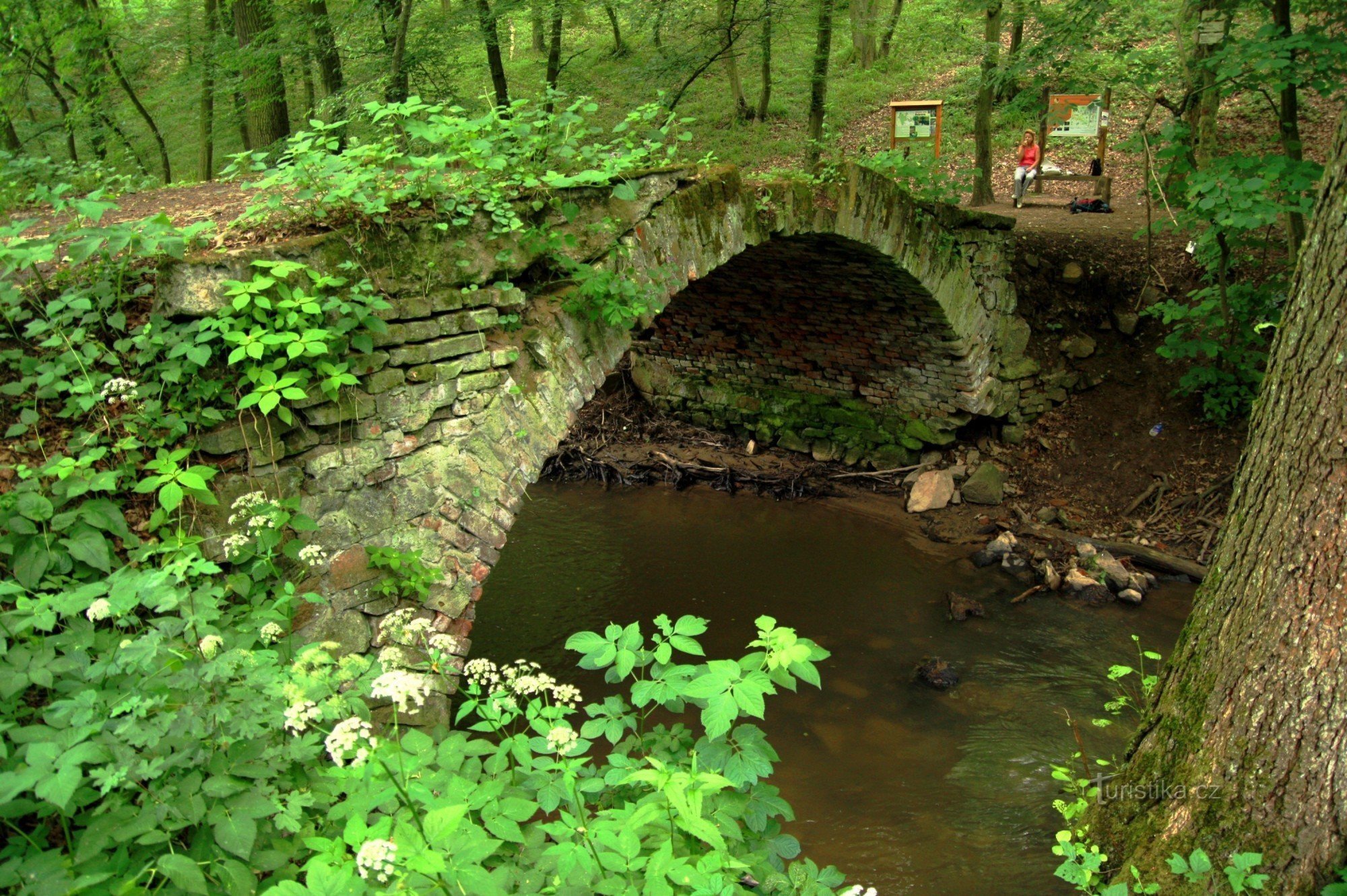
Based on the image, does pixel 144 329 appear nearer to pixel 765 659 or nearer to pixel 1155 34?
pixel 765 659

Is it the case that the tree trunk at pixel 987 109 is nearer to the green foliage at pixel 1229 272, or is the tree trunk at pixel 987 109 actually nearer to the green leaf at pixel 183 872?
the green foliage at pixel 1229 272

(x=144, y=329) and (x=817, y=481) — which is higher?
(x=144, y=329)

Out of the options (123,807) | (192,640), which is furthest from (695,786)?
(192,640)

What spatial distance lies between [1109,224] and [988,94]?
181cm

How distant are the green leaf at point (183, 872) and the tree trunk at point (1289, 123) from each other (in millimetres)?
6585

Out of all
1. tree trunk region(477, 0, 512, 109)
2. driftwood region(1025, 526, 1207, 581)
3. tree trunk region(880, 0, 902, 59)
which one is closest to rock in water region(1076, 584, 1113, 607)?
driftwood region(1025, 526, 1207, 581)

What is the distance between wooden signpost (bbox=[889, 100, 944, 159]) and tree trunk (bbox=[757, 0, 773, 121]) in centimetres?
147

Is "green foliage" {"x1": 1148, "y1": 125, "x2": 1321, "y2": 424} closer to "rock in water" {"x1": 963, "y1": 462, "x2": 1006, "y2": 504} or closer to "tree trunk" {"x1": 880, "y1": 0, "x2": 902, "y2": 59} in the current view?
"rock in water" {"x1": 963, "y1": 462, "x2": 1006, "y2": 504}

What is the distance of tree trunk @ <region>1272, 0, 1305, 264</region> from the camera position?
5.77 meters

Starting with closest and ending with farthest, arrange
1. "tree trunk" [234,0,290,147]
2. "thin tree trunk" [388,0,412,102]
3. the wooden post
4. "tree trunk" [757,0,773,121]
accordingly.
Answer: "thin tree trunk" [388,0,412,102] < "tree trunk" [234,0,290,147] < "tree trunk" [757,0,773,121] < the wooden post

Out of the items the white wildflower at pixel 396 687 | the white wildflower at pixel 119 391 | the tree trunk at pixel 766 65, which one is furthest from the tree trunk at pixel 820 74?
the white wildflower at pixel 396 687

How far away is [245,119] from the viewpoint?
8.62 metres

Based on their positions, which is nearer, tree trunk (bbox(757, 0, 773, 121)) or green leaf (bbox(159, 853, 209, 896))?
green leaf (bbox(159, 853, 209, 896))

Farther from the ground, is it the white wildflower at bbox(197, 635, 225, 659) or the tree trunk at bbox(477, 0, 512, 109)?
the tree trunk at bbox(477, 0, 512, 109)
